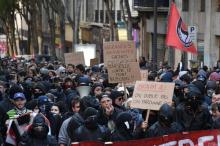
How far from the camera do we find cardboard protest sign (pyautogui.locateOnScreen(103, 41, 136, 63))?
580 inches

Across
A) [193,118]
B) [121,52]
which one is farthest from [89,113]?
[121,52]

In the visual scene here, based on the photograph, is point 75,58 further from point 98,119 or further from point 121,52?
point 98,119

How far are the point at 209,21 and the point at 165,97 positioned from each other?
19685 millimetres

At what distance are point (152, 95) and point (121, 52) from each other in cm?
361

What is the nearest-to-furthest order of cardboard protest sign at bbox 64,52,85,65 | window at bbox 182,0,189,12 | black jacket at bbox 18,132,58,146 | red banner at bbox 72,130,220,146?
red banner at bbox 72,130,220,146, black jacket at bbox 18,132,58,146, cardboard protest sign at bbox 64,52,85,65, window at bbox 182,0,189,12

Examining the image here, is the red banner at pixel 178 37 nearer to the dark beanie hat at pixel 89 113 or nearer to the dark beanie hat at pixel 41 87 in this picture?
the dark beanie hat at pixel 41 87

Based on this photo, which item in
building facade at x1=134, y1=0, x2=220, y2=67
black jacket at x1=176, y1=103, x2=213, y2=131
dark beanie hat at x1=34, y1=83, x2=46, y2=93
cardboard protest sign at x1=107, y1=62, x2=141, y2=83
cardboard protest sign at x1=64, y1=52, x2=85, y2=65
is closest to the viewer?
black jacket at x1=176, y1=103, x2=213, y2=131

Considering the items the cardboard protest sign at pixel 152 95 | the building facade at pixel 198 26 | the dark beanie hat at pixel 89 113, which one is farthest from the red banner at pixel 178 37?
the dark beanie hat at pixel 89 113

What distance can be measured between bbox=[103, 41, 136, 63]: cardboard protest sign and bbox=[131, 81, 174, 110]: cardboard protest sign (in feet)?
10.3

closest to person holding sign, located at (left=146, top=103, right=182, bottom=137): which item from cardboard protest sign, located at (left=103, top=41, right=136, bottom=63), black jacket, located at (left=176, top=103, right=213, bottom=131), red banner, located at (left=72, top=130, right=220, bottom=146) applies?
red banner, located at (left=72, top=130, right=220, bottom=146)

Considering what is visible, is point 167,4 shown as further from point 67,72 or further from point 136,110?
point 136,110

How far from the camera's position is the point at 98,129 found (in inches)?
376

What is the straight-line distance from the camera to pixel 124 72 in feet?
46.6

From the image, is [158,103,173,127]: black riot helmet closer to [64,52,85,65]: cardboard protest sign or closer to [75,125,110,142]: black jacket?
[75,125,110,142]: black jacket
